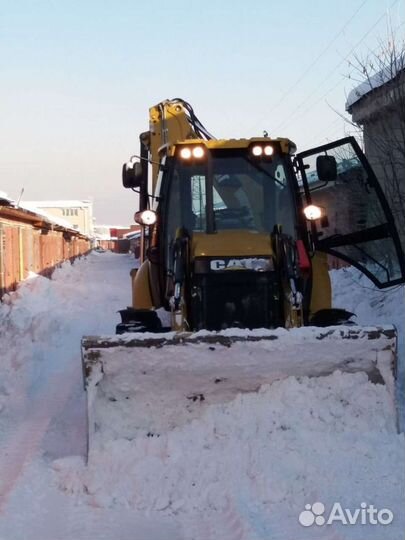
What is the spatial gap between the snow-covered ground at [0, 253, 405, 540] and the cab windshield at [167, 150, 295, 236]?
1.80 meters

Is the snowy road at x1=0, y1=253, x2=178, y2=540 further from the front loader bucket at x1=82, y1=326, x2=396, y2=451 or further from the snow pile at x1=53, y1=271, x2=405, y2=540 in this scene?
the front loader bucket at x1=82, y1=326, x2=396, y2=451

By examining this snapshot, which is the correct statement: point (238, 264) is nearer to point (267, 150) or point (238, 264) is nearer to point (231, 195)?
point (231, 195)

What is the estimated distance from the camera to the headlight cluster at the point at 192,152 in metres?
6.20

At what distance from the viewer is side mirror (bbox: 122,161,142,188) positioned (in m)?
6.62

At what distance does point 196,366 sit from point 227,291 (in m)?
0.93

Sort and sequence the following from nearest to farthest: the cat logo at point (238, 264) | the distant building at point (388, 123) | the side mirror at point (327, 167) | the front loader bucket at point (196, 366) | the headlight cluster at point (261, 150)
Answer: the front loader bucket at point (196, 366) → the cat logo at point (238, 264) → the side mirror at point (327, 167) → the headlight cluster at point (261, 150) → the distant building at point (388, 123)

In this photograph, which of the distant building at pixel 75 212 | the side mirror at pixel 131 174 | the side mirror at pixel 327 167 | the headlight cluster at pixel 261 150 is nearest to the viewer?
the side mirror at pixel 327 167

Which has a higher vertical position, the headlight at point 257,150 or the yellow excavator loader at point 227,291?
the headlight at point 257,150

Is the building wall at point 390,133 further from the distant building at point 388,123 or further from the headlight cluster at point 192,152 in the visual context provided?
the headlight cluster at point 192,152

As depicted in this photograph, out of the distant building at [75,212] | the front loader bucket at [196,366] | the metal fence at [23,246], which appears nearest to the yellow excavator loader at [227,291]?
the front loader bucket at [196,366]

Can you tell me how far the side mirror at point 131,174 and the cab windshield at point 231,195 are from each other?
0.52 m

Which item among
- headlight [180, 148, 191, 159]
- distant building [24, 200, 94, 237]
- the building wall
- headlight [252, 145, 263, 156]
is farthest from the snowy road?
distant building [24, 200, 94, 237]

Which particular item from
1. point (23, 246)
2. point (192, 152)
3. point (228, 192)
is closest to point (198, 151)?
point (192, 152)

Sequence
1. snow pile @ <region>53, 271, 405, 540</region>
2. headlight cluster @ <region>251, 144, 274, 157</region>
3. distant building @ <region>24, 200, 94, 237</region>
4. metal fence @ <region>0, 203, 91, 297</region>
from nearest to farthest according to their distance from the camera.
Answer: snow pile @ <region>53, 271, 405, 540</region>
headlight cluster @ <region>251, 144, 274, 157</region>
metal fence @ <region>0, 203, 91, 297</region>
distant building @ <region>24, 200, 94, 237</region>
